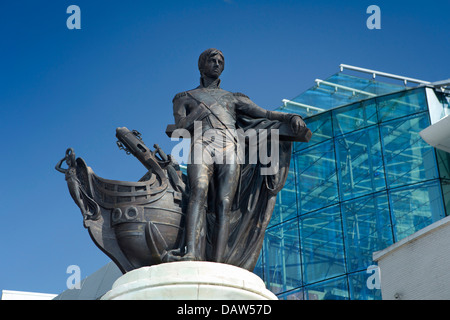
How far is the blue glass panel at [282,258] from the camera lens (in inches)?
1057

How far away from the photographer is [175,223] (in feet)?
27.1

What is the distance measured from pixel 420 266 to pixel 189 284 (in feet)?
34.3

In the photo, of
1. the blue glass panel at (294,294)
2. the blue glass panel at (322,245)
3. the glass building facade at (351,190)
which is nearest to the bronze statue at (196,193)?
the glass building facade at (351,190)

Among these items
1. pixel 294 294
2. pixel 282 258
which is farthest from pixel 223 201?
pixel 282 258

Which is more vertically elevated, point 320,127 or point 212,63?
point 320,127

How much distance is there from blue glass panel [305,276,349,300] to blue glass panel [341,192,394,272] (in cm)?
58

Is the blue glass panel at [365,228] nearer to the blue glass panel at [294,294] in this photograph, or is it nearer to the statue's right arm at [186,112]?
the blue glass panel at [294,294]

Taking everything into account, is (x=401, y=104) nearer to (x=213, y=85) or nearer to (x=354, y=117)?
(x=354, y=117)

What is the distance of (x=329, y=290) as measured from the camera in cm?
2570

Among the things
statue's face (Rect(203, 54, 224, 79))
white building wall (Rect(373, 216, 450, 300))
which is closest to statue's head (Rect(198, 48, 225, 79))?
statue's face (Rect(203, 54, 224, 79))

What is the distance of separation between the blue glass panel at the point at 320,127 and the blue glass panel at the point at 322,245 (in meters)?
2.84

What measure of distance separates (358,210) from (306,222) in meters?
2.03
